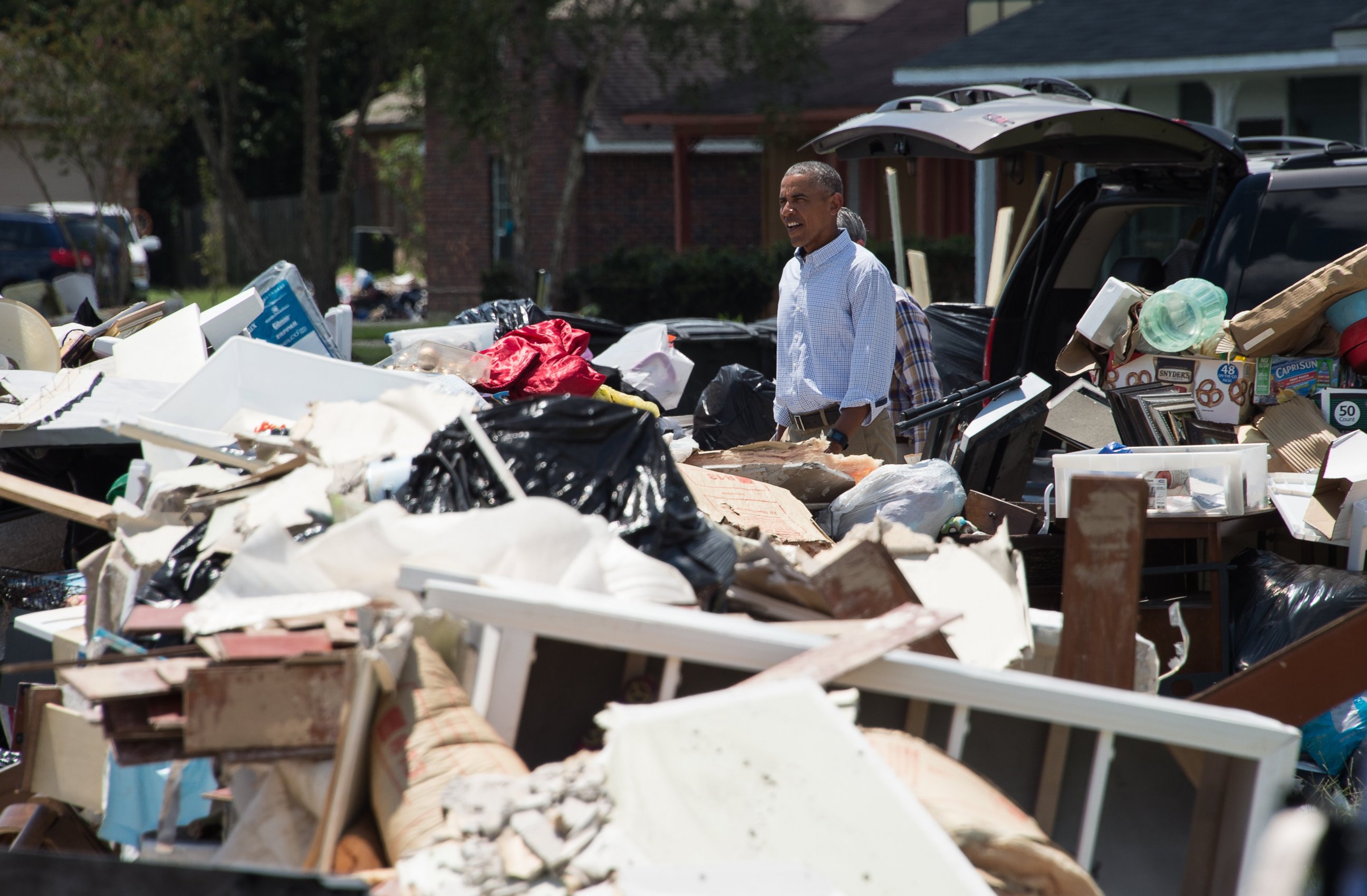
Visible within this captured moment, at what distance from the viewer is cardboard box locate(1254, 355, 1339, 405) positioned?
171 inches

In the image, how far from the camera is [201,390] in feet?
13.2

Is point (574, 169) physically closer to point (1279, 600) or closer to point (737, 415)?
point (737, 415)

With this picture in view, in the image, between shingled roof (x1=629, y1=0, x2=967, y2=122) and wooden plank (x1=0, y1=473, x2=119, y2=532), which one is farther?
shingled roof (x1=629, y1=0, x2=967, y2=122)

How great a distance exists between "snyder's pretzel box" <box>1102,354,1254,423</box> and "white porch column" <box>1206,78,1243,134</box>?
982cm

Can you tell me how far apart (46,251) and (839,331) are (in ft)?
56.8

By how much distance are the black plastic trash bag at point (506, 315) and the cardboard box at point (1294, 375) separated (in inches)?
113

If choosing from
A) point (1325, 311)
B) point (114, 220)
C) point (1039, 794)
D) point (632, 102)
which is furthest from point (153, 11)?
point (1039, 794)

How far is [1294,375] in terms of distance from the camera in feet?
14.3

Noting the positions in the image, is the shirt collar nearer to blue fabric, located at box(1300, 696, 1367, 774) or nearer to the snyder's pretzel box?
the snyder's pretzel box

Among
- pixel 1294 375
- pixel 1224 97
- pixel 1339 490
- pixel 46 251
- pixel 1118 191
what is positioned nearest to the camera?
pixel 1339 490

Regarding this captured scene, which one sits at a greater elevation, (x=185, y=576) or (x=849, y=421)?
(x=849, y=421)

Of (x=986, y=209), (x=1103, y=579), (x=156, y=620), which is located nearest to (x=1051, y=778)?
(x=1103, y=579)

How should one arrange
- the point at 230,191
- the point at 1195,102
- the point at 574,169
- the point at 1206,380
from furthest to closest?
the point at 230,191 → the point at 574,169 → the point at 1195,102 → the point at 1206,380

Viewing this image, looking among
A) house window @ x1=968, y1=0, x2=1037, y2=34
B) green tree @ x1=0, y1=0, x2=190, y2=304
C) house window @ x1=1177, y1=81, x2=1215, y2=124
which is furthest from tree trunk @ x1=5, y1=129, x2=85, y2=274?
house window @ x1=1177, y1=81, x2=1215, y2=124
